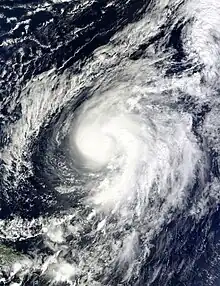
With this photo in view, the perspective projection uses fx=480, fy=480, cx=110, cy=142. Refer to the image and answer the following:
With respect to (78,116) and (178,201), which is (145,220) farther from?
(78,116)

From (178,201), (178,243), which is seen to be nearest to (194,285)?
(178,243)

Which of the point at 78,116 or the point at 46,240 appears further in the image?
the point at 78,116

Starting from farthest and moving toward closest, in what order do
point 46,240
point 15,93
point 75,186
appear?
point 15,93, point 75,186, point 46,240

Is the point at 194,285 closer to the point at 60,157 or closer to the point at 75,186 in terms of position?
the point at 75,186

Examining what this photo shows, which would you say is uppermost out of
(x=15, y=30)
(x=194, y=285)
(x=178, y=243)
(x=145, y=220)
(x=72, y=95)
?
(x=15, y=30)

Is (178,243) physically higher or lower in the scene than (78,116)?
lower

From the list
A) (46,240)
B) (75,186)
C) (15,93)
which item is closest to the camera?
Result: (46,240)
